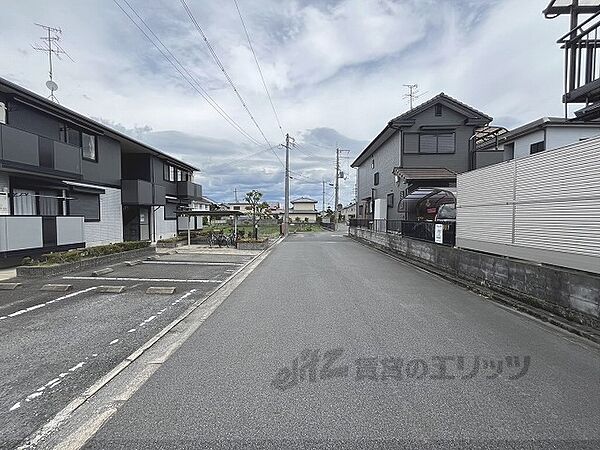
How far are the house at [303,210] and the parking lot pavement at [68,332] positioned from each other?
82618 millimetres

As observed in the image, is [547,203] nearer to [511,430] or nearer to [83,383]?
[511,430]

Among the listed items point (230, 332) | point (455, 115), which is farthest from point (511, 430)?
point (455, 115)

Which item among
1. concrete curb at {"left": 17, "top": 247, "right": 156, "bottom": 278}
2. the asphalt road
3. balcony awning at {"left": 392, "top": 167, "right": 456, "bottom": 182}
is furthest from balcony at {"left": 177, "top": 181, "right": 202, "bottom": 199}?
the asphalt road

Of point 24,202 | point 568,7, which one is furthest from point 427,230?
point 24,202

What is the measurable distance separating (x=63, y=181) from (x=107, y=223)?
4.79 metres

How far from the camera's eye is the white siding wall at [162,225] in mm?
24891

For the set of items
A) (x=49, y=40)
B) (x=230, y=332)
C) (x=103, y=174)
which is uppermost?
(x=49, y=40)

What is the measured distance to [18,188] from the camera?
42.5ft

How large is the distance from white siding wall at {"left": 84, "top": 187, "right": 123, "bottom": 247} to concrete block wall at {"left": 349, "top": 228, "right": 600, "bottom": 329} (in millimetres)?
15351

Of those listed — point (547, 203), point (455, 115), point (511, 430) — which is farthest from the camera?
point (455, 115)

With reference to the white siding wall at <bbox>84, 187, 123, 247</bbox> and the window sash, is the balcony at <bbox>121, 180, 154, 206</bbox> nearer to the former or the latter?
the white siding wall at <bbox>84, 187, 123, 247</bbox>

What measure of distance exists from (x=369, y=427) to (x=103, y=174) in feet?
63.3

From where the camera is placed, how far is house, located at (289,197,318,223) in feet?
309

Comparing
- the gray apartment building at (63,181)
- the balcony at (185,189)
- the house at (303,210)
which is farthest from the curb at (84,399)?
the house at (303,210)
